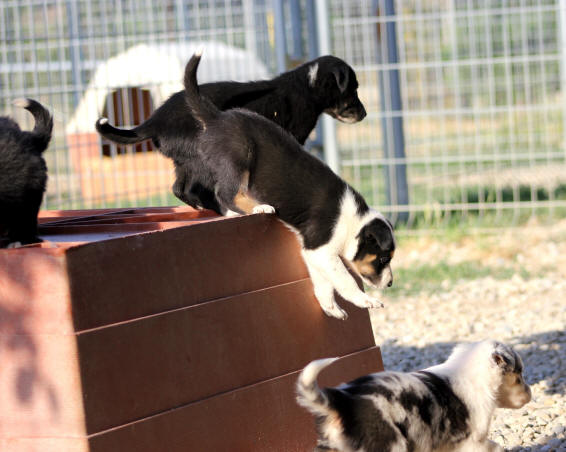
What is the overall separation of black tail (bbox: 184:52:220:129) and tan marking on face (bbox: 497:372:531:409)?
1744 millimetres

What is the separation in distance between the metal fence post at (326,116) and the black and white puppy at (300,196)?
4348 mm

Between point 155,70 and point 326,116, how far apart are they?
215 centimetres

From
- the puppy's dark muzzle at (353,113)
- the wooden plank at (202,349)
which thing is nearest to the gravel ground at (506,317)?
the wooden plank at (202,349)

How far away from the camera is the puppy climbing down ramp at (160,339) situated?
2.84 meters

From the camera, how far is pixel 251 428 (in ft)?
10.8

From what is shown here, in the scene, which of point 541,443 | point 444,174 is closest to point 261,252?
point 541,443

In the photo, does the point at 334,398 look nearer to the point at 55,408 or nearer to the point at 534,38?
the point at 55,408

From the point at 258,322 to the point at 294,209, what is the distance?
0.55 metres

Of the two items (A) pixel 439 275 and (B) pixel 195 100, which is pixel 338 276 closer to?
(B) pixel 195 100

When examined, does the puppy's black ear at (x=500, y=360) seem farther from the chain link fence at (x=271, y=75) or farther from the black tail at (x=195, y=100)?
the chain link fence at (x=271, y=75)

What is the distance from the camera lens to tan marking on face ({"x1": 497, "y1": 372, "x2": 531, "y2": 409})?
334 centimetres

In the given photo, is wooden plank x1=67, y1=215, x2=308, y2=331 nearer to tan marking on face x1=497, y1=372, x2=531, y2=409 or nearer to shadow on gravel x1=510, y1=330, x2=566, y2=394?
tan marking on face x1=497, y1=372, x2=531, y2=409

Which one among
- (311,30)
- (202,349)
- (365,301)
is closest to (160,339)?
(202,349)

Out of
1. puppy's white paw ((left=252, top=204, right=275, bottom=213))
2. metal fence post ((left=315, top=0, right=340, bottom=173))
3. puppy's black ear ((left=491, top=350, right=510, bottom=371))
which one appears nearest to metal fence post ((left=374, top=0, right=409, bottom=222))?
metal fence post ((left=315, top=0, right=340, bottom=173))
